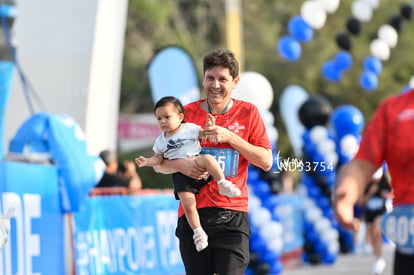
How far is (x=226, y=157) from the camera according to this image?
5.13 m

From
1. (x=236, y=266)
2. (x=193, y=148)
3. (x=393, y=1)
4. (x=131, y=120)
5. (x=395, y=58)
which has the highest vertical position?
(x=393, y=1)

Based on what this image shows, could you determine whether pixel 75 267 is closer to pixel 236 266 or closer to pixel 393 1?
pixel 236 266

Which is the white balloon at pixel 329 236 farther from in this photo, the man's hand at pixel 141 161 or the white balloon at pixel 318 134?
the man's hand at pixel 141 161

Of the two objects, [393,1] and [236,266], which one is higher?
[393,1]

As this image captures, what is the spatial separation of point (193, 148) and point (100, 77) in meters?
7.46

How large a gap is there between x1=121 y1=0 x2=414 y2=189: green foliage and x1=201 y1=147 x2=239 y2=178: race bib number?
28456 mm

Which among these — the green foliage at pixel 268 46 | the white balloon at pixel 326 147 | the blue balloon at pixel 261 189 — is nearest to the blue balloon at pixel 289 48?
the white balloon at pixel 326 147

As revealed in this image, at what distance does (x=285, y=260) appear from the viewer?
51.0ft

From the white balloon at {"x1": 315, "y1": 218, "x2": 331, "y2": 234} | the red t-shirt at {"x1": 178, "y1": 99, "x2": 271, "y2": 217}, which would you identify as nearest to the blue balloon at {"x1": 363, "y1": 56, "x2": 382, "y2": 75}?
the white balloon at {"x1": 315, "y1": 218, "x2": 331, "y2": 234}

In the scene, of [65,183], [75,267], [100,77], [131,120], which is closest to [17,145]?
[65,183]

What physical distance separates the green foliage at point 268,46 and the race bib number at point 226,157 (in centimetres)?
2846

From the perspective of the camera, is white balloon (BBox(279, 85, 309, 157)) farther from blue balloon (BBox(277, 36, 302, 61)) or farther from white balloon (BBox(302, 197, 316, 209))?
blue balloon (BBox(277, 36, 302, 61))

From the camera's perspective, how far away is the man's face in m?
5.07

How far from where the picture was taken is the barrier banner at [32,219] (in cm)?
754
